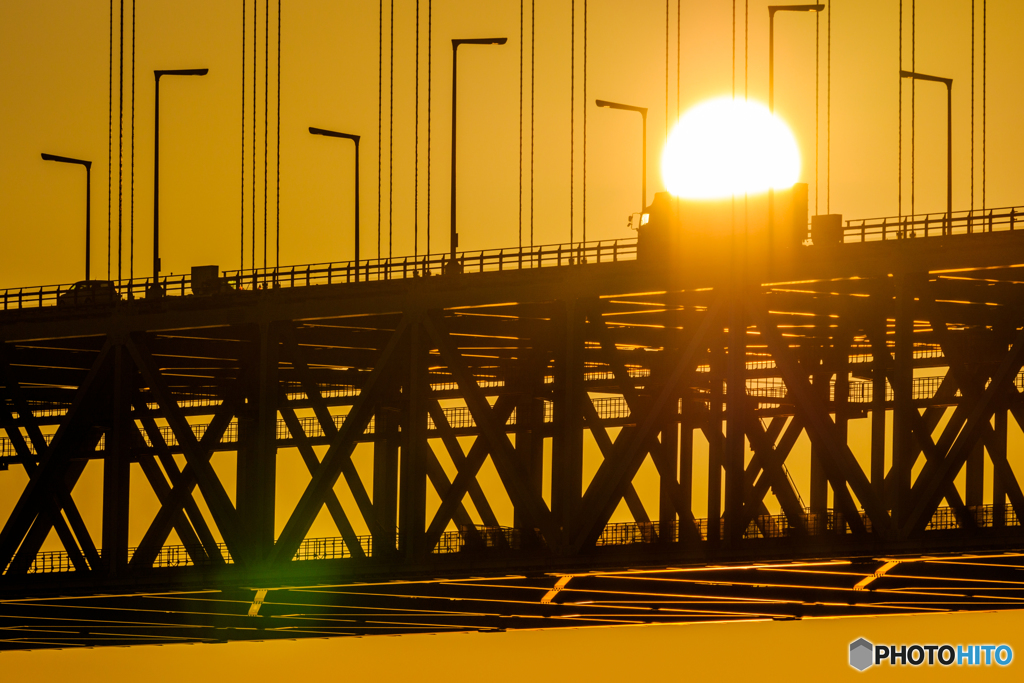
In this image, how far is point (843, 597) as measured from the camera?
78.2m

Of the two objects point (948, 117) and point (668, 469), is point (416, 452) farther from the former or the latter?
point (948, 117)

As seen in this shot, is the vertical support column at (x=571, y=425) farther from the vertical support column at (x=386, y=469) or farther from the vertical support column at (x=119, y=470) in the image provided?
the vertical support column at (x=119, y=470)

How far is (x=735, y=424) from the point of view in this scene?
6100 centimetres

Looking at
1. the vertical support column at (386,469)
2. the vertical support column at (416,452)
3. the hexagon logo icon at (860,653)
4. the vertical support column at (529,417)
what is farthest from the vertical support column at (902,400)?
the hexagon logo icon at (860,653)

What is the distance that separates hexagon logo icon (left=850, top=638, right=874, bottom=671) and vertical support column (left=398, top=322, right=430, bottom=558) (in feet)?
137

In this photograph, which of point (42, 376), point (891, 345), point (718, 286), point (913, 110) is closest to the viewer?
point (718, 286)

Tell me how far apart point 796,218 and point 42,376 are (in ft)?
129

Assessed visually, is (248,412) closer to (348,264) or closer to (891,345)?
(348,264)

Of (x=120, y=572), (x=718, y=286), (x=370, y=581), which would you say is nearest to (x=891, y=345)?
(x=718, y=286)

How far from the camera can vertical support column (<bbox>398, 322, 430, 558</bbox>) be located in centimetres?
6600

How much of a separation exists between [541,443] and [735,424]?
68.2 feet

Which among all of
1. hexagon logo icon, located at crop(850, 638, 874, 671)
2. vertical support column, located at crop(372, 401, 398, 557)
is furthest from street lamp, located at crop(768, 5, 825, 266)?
hexagon logo icon, located at crop(850, 638, 874, 671)

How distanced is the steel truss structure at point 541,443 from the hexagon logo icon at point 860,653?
656 inches

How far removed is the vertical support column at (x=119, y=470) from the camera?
72125 mm
